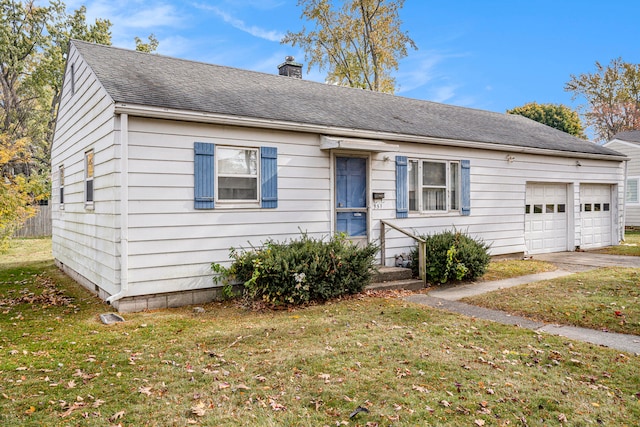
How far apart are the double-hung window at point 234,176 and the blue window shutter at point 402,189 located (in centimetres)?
313

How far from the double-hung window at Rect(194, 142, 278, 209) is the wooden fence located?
16545 mm

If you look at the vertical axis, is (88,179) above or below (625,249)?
above

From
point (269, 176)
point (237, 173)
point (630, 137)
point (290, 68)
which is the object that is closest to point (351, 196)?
point (269, 176)

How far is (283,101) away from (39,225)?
55.7ft

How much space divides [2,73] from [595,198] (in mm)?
29122

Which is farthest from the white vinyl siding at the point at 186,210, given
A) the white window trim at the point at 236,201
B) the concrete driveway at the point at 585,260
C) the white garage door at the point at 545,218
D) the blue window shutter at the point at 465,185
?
the white garage door at the point at 545,218

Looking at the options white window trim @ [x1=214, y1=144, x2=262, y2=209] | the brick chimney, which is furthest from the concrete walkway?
the brick chimney

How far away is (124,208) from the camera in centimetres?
662

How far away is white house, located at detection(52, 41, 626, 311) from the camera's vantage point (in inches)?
271

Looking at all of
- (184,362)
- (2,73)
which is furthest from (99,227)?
(2,73)

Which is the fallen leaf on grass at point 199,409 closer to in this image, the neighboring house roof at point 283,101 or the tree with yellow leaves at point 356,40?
the neighboring house roof at point 283,101

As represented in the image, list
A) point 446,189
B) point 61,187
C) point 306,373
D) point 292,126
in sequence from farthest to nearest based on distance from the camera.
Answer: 1. point 61,187
2. point 446,189
3. point 292,126
4. point 306,373

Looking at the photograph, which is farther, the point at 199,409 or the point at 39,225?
the point at 39,225

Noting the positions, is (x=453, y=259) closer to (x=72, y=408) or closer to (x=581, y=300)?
(x=581, y=300)
